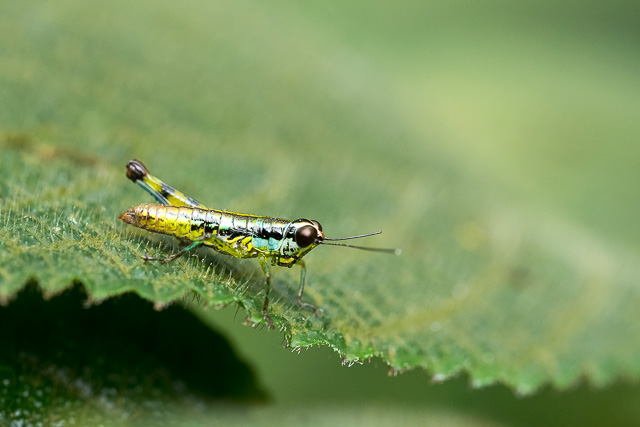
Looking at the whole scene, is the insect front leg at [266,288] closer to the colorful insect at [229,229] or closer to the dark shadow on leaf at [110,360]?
the colorful insect at [229,229]

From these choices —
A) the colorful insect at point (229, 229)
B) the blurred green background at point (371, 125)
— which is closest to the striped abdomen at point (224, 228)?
the colorful insect at point (229, 229)

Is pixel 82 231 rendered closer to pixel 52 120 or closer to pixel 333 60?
pixel 52 120

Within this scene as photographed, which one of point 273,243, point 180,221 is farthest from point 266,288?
point 180,221

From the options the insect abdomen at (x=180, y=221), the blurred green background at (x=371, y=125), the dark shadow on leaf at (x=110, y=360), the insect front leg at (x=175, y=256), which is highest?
the blurred green background at (x=371, y=125)

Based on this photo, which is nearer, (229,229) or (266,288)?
(266,288)

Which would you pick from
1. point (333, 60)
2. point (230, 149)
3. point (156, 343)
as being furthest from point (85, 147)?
point (333, 60)

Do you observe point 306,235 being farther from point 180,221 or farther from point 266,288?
point 180,221
